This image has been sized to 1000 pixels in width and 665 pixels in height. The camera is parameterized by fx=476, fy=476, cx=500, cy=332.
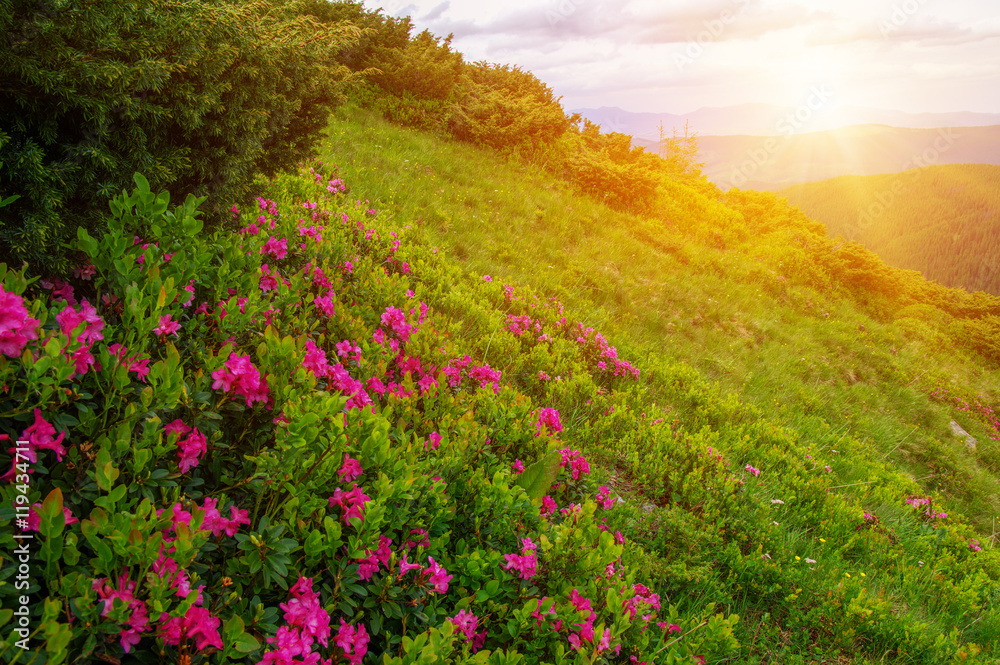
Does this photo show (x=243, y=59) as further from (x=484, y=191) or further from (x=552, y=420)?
(x=484, y=191)

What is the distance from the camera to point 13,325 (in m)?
1.44

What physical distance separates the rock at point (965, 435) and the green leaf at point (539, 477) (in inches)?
405

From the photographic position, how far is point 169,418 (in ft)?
6.47

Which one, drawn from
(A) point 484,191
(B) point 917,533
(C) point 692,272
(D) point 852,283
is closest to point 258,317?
(B) point 917,533

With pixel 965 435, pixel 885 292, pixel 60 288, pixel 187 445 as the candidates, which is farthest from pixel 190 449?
pixel 885 292

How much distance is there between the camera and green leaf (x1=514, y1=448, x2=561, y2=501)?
299cm

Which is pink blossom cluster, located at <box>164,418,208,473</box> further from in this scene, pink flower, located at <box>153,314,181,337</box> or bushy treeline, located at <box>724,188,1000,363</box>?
bushy treeline, located at <box>724,188,1000,363</box>

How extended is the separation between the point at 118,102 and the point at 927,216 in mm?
87252

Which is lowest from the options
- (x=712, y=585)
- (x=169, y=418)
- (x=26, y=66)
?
(x=712, y=585)

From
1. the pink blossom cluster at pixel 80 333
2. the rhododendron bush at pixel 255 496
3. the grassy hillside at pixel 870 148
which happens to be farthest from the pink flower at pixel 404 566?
the grassy hillside at pixel 870 148

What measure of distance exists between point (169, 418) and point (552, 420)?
269 cm

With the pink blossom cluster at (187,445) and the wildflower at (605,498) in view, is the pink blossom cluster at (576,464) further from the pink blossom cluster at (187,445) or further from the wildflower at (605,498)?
the pink blossom cluster at (187,445)

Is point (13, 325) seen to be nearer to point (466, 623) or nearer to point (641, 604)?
point (466, 623)

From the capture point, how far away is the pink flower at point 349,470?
2000mm
